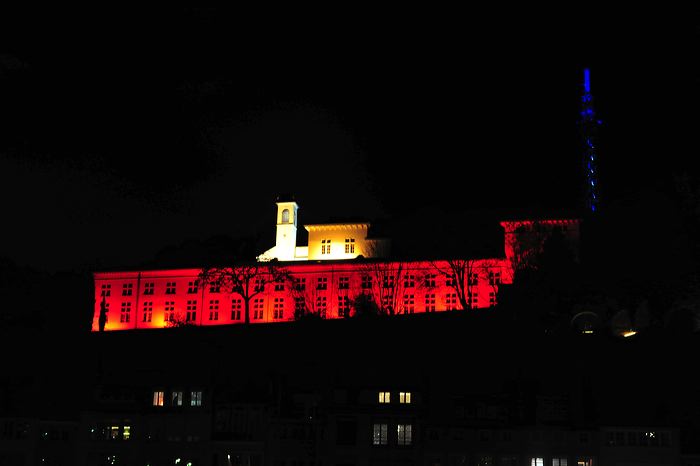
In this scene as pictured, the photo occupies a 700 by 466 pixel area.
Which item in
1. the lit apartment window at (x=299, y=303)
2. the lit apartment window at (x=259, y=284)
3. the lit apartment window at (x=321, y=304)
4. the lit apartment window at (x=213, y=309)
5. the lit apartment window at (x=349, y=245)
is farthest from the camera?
the lit apartment window at (x=349, y=245)

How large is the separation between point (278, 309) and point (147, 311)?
12957mm

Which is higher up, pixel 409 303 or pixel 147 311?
pixel 409 303

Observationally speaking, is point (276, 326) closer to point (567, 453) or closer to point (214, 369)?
point (214, 369)

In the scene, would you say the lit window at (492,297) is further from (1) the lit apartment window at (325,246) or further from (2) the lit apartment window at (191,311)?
(2) the lit apartment window at (191,311)

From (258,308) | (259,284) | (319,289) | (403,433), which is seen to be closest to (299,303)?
(319,289)

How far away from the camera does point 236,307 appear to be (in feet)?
290

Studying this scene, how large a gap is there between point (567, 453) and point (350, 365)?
59.5 ft

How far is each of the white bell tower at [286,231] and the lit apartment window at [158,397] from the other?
46565 mm

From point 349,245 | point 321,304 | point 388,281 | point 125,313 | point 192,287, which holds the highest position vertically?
point 349,245

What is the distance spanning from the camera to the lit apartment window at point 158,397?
50781 millimetres

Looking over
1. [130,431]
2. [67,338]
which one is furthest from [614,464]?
[67,338]

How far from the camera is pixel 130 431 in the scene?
49.8 meters

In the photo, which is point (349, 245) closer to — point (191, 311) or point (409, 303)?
point (409, 303)

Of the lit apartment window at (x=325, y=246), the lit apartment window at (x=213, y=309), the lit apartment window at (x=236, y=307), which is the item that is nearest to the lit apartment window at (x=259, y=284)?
the lit apartment window at (x=236, y=307)
